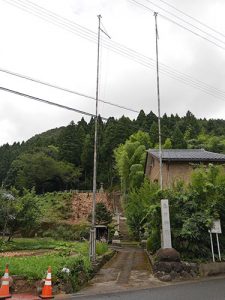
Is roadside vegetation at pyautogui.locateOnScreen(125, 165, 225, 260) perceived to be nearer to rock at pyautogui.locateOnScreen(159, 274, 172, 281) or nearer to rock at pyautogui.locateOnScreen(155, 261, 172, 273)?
rock at pyautogui.locateOnScreen(155, 261, 172, 273)

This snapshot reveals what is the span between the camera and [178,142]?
162 ft

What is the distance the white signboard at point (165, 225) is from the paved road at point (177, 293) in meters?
2.50

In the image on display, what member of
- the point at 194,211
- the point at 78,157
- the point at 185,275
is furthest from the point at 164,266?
the point at 78,157

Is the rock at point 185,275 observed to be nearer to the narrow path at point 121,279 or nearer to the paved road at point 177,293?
the narrow path at point 121,279

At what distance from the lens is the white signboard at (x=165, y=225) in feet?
40.9

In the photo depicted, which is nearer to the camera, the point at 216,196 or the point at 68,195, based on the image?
the point at 216,196

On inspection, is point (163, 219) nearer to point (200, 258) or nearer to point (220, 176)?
point (200, 258)

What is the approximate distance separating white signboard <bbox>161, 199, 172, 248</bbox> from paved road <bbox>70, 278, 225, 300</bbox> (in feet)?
8.19

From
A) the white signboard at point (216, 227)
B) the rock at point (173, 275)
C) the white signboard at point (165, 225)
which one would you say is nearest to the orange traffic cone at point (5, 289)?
the rock at point (173, 275)

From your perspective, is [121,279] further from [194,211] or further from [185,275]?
[194,211]

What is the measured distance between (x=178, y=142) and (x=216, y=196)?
36291 mm

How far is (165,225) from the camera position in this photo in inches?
501

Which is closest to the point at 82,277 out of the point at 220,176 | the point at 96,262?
the point at 96,262

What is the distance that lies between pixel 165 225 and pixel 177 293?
13.7 feet
